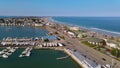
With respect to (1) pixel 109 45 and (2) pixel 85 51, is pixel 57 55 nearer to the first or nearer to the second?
(2) pixel 85 51

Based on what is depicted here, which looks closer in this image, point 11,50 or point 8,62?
point 8,62

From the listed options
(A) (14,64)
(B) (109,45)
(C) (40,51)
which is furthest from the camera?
(B) (109,45)

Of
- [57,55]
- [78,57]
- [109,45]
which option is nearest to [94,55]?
[78,57]

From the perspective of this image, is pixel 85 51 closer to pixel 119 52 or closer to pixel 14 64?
pixel 119 52

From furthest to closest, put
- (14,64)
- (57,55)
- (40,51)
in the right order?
(40,51), (57,55), (14,64)

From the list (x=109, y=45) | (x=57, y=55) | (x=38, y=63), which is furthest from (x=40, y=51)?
(x=109, y=45)

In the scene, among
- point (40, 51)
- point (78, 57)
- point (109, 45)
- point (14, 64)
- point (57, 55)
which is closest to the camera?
point (14, 64)

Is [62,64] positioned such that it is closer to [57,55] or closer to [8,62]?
[57,55]

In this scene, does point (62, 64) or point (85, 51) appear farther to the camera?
point (85, 51)

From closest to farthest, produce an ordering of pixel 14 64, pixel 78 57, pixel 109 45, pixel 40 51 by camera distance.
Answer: pixel 14 64, pixel 78 57, pixel 40 51, pixel 109 45
